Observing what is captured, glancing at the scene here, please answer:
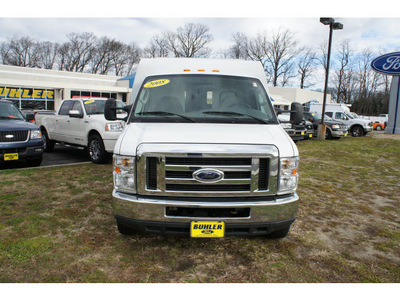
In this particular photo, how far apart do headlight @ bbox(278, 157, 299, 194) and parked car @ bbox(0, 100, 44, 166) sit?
269 inches

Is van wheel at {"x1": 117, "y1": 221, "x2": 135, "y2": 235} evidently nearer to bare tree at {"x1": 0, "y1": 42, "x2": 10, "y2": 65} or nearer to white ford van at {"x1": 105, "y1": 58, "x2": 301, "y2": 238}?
white ford van at {"x1": 105, "y1": 58, "x2": 301, "y2": 238}

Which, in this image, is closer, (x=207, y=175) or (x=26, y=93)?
(x=207, y=175)

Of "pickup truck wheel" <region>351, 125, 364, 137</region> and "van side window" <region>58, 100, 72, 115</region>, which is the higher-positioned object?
"van side window" <region>58, 100, 72, 115</region>

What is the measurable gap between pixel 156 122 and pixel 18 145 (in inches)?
210

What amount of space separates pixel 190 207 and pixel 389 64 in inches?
890

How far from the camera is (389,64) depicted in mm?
20203

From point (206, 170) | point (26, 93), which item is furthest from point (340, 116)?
point (26, 93)

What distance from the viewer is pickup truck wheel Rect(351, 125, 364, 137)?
20281 mm

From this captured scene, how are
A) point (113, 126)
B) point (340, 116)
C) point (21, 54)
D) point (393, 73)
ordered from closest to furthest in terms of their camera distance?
point (113, 126) → point (393, 73) → point (340, 116) → point (21, 54)

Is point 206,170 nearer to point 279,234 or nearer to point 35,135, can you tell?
point 279,234

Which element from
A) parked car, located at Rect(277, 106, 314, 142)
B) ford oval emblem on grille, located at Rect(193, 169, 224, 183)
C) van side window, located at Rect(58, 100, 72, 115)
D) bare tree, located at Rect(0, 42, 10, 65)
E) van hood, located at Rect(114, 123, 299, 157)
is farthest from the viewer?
bare tree, located at Rect(0, 42, 10, 65)

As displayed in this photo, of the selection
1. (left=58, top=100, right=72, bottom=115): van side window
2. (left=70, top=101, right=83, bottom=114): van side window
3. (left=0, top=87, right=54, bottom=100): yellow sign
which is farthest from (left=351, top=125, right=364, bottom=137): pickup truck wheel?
(left=0, top=87, right=54, bottom=100): yellow sign

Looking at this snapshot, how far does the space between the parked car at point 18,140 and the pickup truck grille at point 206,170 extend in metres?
5.73

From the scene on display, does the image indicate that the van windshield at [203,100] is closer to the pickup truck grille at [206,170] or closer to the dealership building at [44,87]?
the pickup truck grille at [206,170]
